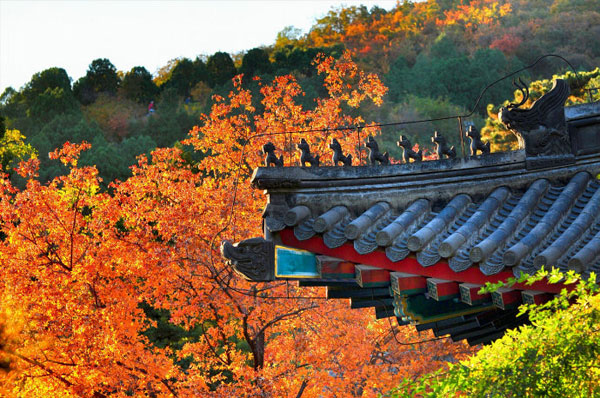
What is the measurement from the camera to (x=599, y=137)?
688 centimetres

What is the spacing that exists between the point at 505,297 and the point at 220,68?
58602mm

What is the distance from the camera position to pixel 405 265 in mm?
6539

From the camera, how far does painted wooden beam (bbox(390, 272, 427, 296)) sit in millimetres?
6492

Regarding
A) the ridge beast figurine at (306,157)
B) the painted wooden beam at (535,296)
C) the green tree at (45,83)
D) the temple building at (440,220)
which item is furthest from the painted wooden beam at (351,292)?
the green tree at (45,83)

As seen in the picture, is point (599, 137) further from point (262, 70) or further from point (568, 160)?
point (262, 70)

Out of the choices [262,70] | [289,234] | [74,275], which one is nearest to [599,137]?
[289,234]

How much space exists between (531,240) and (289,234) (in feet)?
7.11

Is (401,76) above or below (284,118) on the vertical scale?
above

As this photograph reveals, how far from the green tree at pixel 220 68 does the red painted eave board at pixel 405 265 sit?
5599 centimetres

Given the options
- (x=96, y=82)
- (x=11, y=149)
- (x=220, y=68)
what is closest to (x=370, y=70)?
(x=220, y=68)

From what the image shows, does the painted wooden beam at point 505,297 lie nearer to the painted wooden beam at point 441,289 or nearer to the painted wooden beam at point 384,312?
the painted wooden beam at point 441,289

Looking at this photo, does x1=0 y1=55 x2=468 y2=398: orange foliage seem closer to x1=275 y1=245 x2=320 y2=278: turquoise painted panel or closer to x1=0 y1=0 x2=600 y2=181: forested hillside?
x1=275 y1=245 x2=320 y2=278: turquoise painted panel

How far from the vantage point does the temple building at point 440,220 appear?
6438 mm

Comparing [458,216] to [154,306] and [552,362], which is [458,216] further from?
[154,306]
